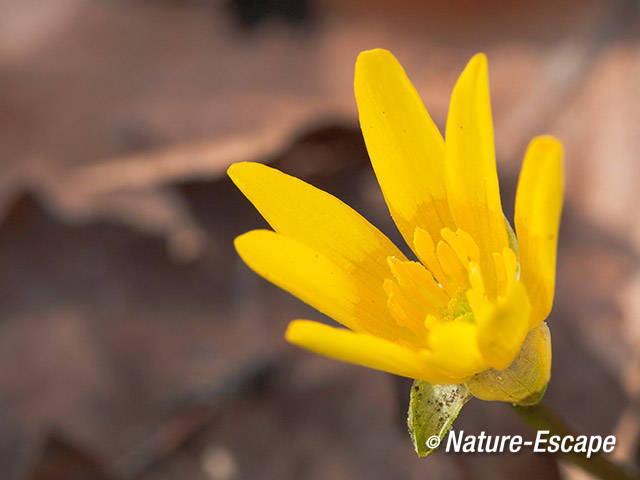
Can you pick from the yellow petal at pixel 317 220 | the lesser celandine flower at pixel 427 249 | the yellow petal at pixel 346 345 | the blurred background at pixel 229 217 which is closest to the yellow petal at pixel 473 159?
the lesser celandine flower at pixel 427 249

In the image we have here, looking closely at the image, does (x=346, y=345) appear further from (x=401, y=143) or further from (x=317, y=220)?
(x=401, y=143)

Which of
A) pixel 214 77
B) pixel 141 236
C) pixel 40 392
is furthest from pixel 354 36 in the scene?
pixel 40 392

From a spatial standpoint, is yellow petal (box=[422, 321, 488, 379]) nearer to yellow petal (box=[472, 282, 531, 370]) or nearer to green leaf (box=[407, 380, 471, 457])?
yellow petal (box=[472, 282, 531, 370])

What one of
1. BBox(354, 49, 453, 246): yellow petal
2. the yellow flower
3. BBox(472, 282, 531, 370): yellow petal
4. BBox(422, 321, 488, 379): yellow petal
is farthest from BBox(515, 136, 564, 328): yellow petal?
BBox(354, 49, 453, 246): yellow petal

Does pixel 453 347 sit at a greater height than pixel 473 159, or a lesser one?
lesser

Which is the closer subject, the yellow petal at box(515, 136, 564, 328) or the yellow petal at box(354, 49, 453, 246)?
the yellow petal at box(515, 136, 564, 328)

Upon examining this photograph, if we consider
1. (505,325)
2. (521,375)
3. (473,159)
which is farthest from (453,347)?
(473,159)

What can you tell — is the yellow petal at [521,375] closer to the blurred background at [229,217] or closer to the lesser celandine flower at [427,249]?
the lesser celandine flower at [427,249]
